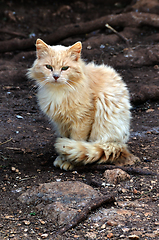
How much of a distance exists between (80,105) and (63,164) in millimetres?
823

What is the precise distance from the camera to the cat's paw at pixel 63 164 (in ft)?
12.6

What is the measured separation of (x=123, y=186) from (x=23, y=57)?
4.89 meters

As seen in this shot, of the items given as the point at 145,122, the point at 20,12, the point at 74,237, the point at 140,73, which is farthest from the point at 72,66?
the point at 20,12

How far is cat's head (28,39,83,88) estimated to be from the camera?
347cm

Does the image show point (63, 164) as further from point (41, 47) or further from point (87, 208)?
point (41, 47)

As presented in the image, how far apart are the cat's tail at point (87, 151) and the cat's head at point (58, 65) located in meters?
0.76

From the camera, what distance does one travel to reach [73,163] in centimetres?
389

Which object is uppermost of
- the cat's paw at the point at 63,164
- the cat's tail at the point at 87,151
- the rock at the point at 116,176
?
the cat's tail at the point at 87,151

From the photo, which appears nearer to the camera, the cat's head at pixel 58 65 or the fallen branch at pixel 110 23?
the cat's head at pixel 58 65

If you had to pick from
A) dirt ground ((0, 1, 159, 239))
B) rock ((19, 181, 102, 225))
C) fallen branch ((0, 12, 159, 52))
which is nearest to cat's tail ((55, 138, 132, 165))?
dirt ground ((0, 1, 159, 239))

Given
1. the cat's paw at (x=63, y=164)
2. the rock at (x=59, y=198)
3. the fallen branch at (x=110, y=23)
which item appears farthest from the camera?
the fallen branch at (x=110, y=23)

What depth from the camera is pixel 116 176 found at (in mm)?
3467

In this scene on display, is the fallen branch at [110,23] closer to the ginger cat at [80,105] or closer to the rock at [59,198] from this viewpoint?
the ginger cat at [80,105]

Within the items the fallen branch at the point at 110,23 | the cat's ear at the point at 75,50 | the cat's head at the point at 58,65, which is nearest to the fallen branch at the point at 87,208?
the cat's head at the point at 58,65
